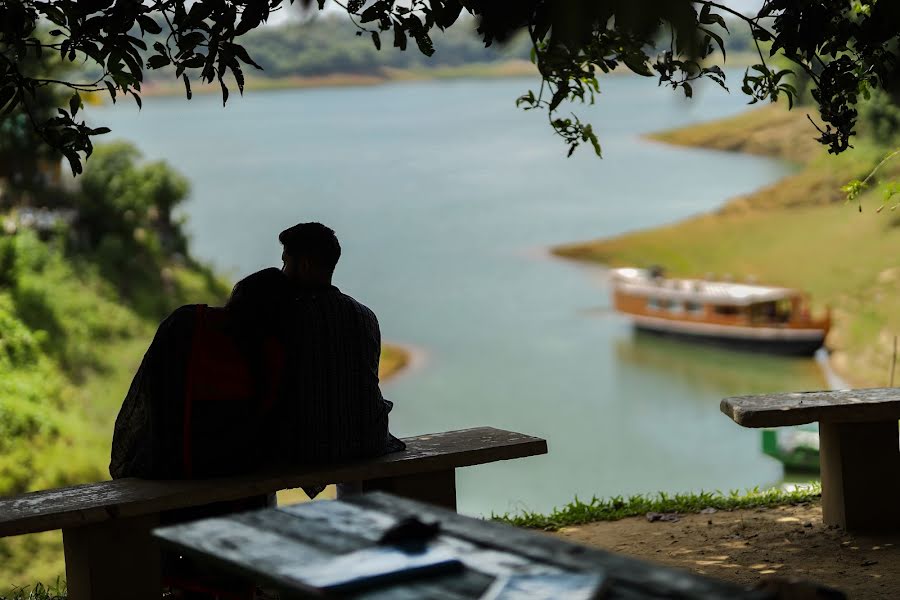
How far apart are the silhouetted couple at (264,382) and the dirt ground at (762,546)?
52.6 inches

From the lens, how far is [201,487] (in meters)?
3.19

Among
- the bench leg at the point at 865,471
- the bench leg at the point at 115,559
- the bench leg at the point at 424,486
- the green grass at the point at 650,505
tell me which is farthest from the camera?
the green grass at the point at 650,505

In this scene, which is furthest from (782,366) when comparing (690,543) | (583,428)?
(690,543)

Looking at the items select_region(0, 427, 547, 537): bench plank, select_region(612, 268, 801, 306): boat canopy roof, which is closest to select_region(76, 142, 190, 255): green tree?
select_region(612, 268, 801, 306): boat canopy roof

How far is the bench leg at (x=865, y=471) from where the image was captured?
4277 mm

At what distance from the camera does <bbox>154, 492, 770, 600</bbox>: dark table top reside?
1821 millimetres

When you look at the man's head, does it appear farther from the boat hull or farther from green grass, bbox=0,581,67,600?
the boat hull

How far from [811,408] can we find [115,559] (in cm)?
214

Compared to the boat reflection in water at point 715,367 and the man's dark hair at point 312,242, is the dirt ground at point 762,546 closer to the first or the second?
the man's dark hair at point 312,242

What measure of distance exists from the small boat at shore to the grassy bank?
0.57m

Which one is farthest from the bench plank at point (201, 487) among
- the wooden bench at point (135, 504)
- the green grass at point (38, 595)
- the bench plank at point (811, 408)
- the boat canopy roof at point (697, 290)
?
the boat canopy roof at point (697, 290)

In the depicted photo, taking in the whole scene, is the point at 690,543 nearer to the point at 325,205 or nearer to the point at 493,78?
the point at 493,78

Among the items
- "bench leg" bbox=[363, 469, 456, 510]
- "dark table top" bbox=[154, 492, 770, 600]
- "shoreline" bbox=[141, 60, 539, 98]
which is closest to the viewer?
"dark table top" bbox=[154, 492, 770, 600]

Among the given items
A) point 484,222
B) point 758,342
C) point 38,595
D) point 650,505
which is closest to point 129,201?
point 484,222
